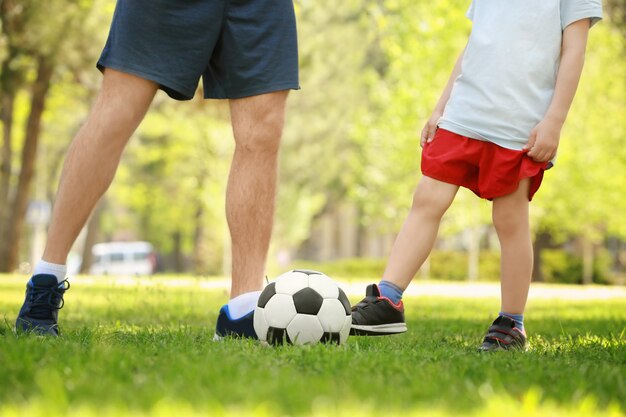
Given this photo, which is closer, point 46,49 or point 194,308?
point 194,308

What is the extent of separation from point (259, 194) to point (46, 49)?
439 inches

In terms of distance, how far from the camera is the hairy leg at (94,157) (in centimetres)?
369

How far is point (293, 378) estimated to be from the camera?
8.11 feet

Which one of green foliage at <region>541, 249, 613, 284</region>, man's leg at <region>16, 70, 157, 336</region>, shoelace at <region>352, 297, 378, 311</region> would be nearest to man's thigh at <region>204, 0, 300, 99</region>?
man's leg at <region>16, 70, 157, 336</region>

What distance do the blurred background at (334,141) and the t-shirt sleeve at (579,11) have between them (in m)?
11.3

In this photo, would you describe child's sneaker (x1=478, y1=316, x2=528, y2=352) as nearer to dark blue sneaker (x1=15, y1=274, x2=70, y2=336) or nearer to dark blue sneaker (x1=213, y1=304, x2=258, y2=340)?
dark blue sneaker (x1=213, y1=304, x2=258, y2=340)

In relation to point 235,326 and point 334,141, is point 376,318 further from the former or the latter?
point 334,141

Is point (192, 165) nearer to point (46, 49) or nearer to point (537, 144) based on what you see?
point (46, 49)

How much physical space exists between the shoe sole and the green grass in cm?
6

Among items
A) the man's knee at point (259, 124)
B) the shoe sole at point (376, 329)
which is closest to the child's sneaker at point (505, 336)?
the shoe sole at point (376, 329)

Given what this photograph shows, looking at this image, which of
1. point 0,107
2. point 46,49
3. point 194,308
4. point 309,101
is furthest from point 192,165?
point 194,308

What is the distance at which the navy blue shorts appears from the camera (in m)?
3.75

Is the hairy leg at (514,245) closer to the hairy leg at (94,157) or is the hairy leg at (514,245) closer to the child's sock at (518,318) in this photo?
the child's sock at (518,318)

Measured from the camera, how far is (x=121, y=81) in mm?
3754
